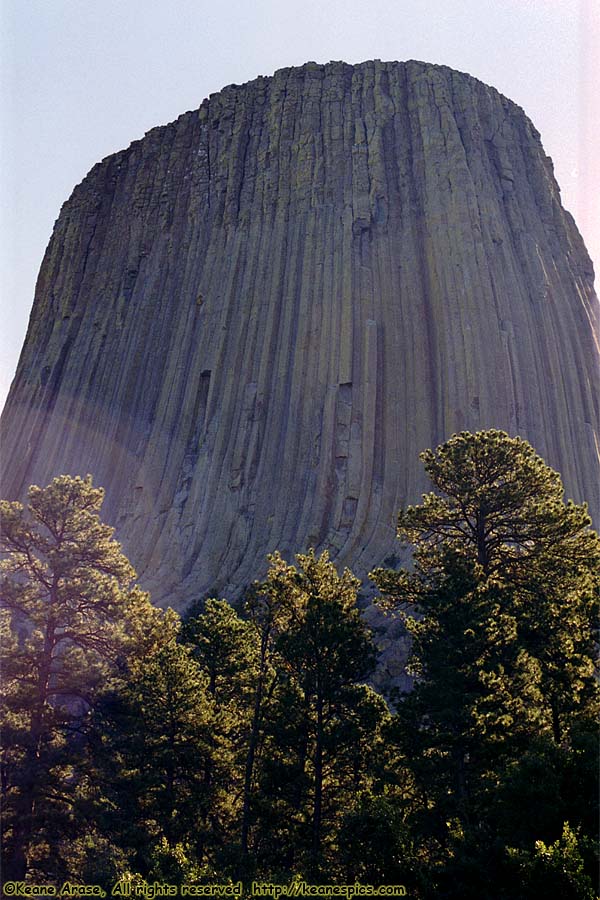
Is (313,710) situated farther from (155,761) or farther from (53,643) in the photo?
(53,643)

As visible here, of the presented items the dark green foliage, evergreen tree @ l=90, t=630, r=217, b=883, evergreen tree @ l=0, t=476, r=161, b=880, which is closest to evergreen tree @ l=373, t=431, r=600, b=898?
the dark green foliage

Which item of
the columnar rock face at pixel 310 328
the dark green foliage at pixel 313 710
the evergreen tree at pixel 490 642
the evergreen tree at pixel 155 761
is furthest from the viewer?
the columnar rock face at pixel 310 328

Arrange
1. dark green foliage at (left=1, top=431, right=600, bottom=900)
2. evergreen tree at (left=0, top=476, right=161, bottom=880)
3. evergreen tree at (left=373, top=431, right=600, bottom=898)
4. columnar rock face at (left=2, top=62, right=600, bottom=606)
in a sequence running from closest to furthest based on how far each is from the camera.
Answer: evergreen tree at (left=373, top=431, right=600, bottom=898) → dark green foliage at (left=1, top=431, right=600, bottom=900) → evergreen tree at (left=0, top=476, right=161, bottom=880) → columnar rock face at (left=2, top=62, right=600, bottom=606)

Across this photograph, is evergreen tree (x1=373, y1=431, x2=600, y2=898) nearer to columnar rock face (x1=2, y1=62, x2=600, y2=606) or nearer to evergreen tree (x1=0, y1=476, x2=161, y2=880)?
evergreen tree (x1=0, y1=476, x2=161, y2=880)

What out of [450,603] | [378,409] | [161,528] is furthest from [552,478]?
[161,528]

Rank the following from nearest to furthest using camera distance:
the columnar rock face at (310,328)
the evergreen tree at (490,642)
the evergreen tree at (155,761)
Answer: the evergreen tree at (490,642), the evergreen tree at (155,761), the columnar rock face at (310,328)

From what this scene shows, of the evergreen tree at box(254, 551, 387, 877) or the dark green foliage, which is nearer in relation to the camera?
the dark green foliage

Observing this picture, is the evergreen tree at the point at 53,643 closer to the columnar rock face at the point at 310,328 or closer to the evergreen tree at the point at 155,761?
the evergreen tree at the point at 155,761

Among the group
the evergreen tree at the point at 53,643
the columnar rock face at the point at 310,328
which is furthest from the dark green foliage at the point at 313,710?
the columnar rock face at the point at 310,328

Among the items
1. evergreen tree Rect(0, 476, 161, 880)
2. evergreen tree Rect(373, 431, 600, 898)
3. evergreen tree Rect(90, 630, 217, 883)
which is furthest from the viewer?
evergreen tree Rect(90, 630, 217, 883)
